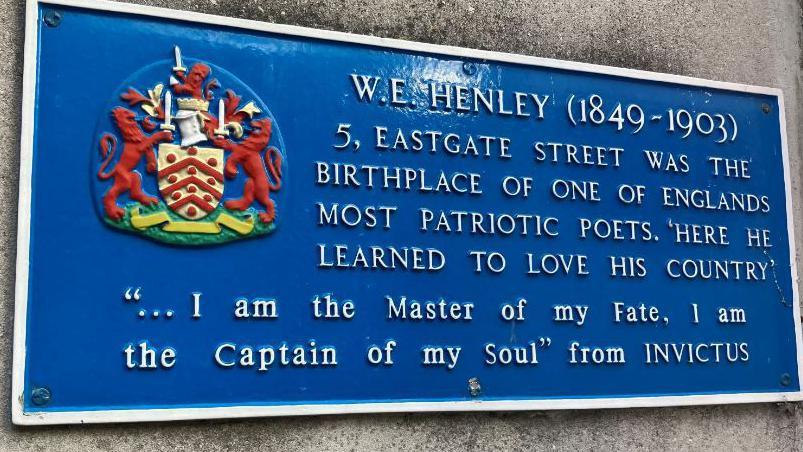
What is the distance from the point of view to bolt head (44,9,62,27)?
3281 mm

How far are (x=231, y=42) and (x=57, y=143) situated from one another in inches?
28.2

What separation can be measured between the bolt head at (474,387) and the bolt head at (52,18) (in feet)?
6.27

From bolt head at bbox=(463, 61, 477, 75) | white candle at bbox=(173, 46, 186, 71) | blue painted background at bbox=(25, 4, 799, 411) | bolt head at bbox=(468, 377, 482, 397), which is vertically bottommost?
bolt head at bbox=(468, 377, 482, 397)

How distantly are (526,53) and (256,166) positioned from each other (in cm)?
130

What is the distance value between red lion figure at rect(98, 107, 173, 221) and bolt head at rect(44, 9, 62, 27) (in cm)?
35

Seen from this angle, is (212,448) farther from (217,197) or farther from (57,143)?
(57,143)

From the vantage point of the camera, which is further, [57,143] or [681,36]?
[681,36]

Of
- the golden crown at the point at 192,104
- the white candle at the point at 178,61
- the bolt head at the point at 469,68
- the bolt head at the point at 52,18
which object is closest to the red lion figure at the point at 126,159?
the golden crown at the point at 192,104

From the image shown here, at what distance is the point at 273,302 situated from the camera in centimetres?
339

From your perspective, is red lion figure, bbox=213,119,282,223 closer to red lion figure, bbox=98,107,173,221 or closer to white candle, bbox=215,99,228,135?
white candle, bbox=215,99,228,135

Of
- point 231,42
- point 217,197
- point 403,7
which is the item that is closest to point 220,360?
point 217,197

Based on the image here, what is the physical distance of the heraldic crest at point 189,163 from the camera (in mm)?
3246

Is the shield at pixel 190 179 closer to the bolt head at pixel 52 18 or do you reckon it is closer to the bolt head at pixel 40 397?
the bolt head at pixel 52 18

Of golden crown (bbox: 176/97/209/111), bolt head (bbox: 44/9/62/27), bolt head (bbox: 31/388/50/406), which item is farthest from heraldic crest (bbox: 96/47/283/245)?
bolt head (bbox: 31/388/50/406)
